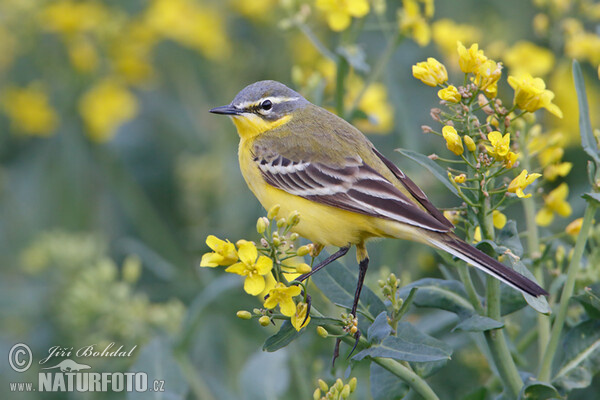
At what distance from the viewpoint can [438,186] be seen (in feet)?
17.5

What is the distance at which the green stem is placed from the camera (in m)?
2.65

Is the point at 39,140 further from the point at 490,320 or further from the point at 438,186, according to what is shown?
the point at 490,320

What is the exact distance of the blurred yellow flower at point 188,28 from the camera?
23.2ft

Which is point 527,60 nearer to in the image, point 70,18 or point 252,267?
Answer: point 252,267

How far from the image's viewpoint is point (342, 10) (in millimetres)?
4102

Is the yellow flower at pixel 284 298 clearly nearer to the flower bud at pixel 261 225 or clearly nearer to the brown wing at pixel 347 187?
the flower bud at pixel 261 225

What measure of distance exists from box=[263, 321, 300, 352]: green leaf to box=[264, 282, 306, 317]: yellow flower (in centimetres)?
14

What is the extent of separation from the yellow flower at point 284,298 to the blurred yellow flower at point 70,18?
5.25 m

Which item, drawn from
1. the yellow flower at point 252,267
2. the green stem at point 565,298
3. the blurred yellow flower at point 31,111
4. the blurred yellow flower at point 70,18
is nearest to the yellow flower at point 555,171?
the green stem at point 565,298

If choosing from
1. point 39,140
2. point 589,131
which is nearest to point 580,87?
point 589,131

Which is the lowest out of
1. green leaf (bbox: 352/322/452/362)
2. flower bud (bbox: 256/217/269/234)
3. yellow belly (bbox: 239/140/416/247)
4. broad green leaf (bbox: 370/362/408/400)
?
broad green leaf (bbox: 370/362/408/400)

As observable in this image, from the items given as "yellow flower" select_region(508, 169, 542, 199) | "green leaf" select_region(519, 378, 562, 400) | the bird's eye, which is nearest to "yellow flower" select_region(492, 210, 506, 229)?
"yellow flower" select_region(508, 169, 542, 199)

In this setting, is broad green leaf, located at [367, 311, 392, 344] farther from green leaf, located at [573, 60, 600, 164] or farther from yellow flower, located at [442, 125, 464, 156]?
green leaf, located at [573, 60, 600, 164]

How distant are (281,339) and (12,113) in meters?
5.83
